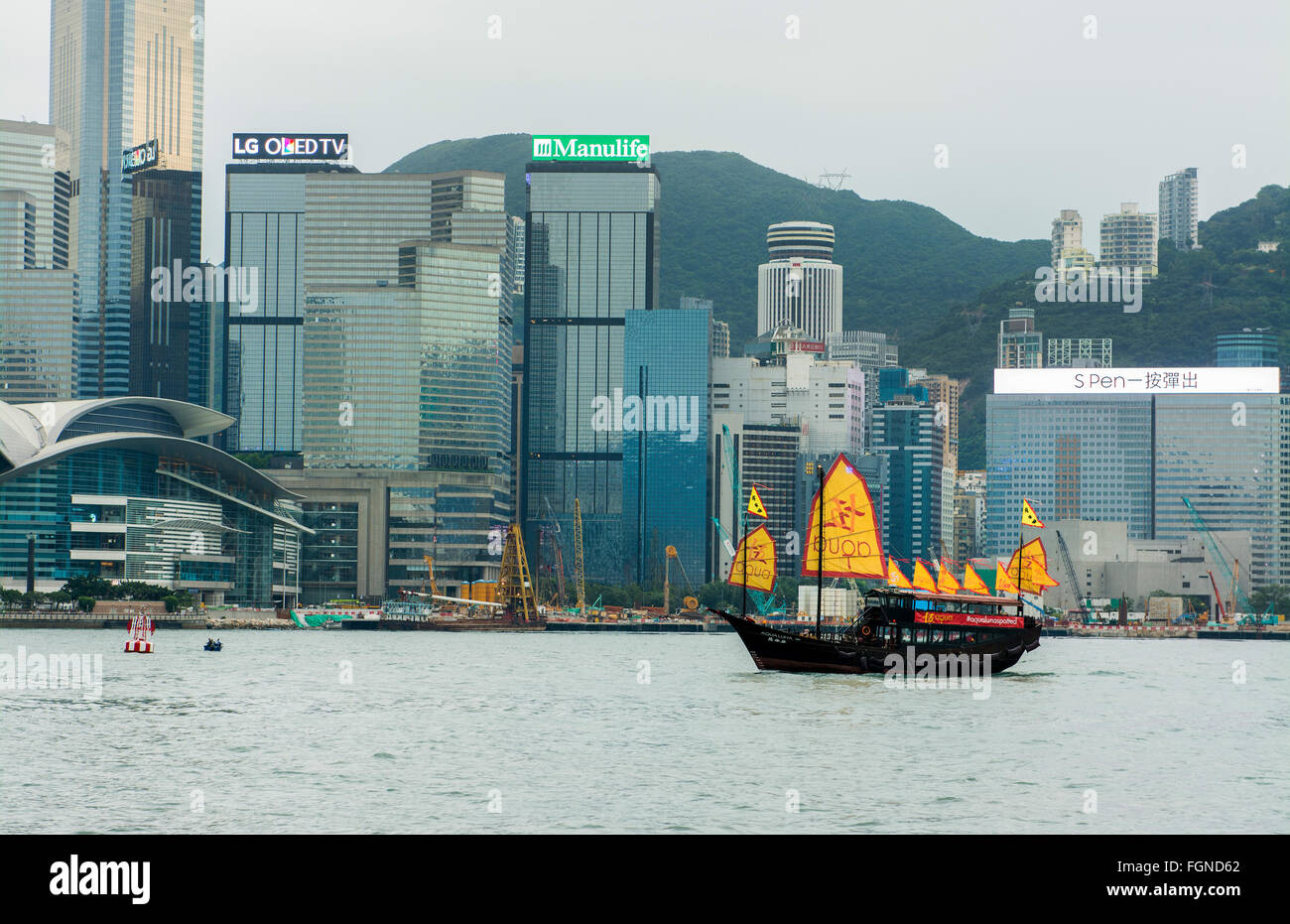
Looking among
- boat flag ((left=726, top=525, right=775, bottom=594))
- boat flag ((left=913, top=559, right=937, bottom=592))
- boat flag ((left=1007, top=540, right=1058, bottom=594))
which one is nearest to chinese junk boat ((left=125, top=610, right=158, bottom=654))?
boat flag ((left=726, top=525, right=775, bottom=594))

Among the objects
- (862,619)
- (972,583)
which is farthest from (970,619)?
(972,583)

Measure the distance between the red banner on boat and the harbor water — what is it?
412 centimetres

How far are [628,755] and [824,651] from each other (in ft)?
158

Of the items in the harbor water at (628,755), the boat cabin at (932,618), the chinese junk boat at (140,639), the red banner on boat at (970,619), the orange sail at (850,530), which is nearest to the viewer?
the harbor water at (628,755)

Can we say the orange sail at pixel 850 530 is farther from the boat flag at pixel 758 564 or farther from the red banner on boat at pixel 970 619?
the boat flag at pixel 758 564

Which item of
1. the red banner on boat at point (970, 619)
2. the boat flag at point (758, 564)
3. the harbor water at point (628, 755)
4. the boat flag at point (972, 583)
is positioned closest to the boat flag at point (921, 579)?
the boat flag at point (972, 583)

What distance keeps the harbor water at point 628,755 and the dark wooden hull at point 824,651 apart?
96.4 inches

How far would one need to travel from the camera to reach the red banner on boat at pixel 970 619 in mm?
108938

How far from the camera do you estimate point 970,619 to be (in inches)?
4382

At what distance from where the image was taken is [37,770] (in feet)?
173

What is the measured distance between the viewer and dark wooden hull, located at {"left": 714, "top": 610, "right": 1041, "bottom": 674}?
106 meters

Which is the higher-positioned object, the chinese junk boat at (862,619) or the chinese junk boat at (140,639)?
the chinese junk boat at (862,619)

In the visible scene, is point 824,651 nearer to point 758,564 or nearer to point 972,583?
point 758,564
